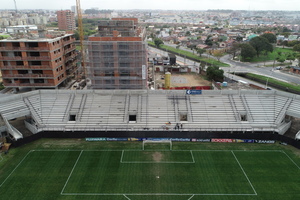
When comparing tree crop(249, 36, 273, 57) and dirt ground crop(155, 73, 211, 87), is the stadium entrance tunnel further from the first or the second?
tree crop(249, 36, 273, 57)

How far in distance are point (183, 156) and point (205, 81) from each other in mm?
48808

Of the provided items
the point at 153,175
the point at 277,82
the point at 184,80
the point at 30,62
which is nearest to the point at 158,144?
the point at 153,175

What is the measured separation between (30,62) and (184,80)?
50448mm

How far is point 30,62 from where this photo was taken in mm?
57656

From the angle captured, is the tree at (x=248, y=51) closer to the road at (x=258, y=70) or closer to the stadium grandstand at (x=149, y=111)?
the road at (x=258, y=70)

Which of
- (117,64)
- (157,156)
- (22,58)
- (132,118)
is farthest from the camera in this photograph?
(22,58)

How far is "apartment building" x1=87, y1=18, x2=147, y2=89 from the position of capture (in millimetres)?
54281

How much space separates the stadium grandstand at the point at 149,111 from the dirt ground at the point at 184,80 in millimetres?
27062

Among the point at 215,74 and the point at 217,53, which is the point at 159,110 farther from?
the point at 217,53

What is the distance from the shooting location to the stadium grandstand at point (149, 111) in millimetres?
43375

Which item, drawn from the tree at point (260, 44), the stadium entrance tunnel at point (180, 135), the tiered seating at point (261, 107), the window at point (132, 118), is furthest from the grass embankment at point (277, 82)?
the window at point (132, 118)

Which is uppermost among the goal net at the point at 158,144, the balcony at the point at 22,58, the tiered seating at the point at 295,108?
the balcony at the point at 22,58

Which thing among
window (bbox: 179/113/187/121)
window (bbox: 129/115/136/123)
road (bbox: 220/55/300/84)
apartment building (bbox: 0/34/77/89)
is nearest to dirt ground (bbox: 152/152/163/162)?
window (bbox: 129/115/136/123)

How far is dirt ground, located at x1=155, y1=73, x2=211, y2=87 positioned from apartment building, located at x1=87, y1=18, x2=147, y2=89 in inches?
809
